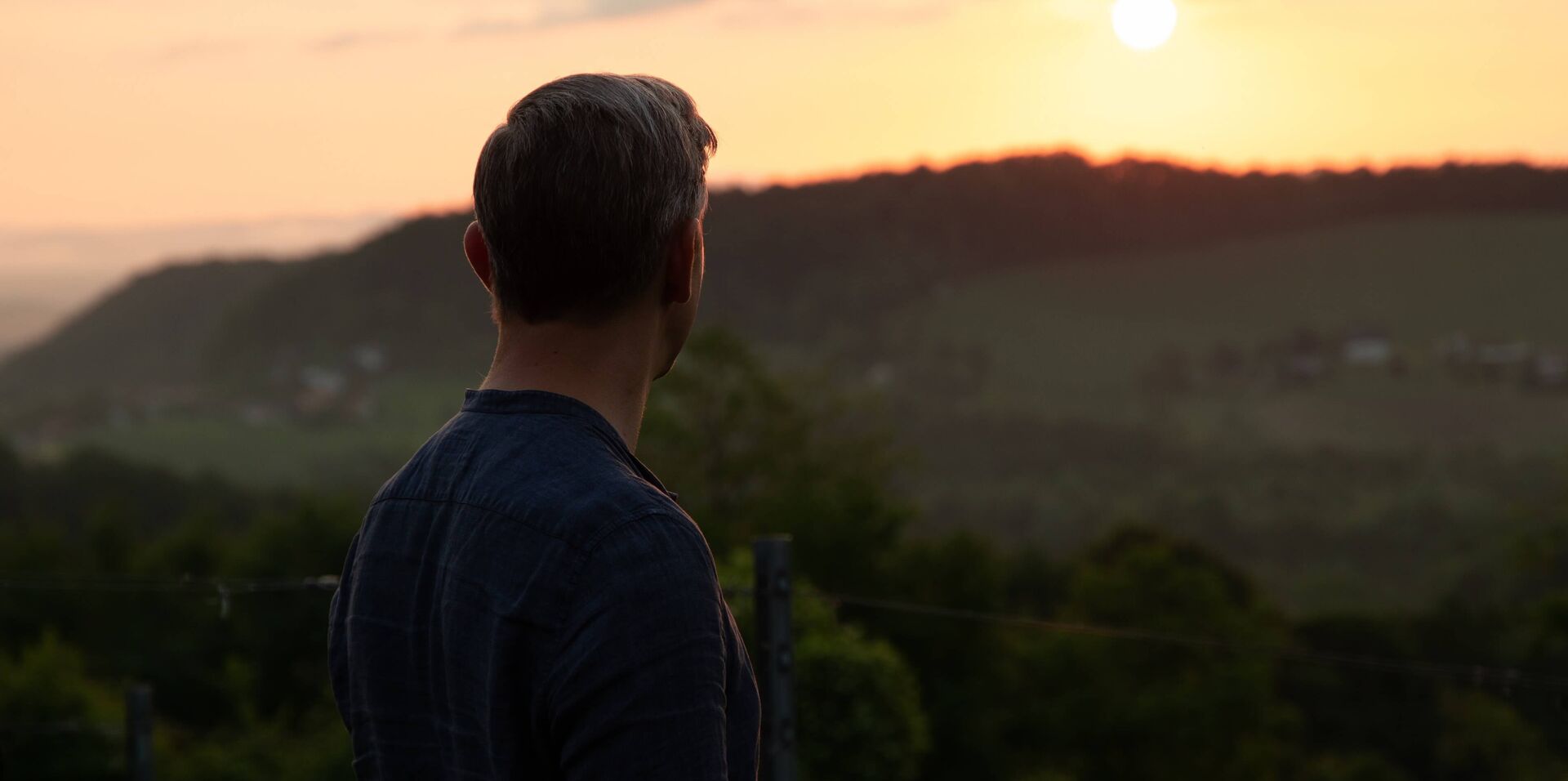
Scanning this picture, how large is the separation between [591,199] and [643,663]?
41 centimetres

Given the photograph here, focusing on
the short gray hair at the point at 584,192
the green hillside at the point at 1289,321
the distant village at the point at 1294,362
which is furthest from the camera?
the distant village at the point at 1294,362

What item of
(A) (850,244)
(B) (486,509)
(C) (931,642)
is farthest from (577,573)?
(A) (850,244)

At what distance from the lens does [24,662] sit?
42.1 metres

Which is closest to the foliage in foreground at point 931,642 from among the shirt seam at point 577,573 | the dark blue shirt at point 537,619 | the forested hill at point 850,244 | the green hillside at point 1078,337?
the dark blue shirt at point 537,619

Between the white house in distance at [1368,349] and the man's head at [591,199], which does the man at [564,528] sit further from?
the white house in distance at [1368,349]

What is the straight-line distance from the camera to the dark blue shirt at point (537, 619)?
1115 millimetres

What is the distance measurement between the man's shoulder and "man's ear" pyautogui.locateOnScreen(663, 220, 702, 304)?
0.17 metres

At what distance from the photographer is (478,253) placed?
1.42 metres

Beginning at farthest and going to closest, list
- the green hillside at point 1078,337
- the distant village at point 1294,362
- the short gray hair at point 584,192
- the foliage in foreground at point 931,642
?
the distant village at point 1294,362, the green hillside at point 1078,337, the foliage in foreground at point 931,642, the short gray hair at point 584,192

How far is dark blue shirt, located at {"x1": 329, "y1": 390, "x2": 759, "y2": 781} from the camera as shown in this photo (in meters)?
1.12

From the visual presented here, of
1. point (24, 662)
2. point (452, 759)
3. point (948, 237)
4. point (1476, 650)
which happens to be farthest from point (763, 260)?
point (452, 759)

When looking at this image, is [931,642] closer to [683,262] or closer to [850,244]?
[683,262]

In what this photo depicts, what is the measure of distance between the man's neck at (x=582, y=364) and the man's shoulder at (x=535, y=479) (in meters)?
0.04

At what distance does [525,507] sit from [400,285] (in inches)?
5228
